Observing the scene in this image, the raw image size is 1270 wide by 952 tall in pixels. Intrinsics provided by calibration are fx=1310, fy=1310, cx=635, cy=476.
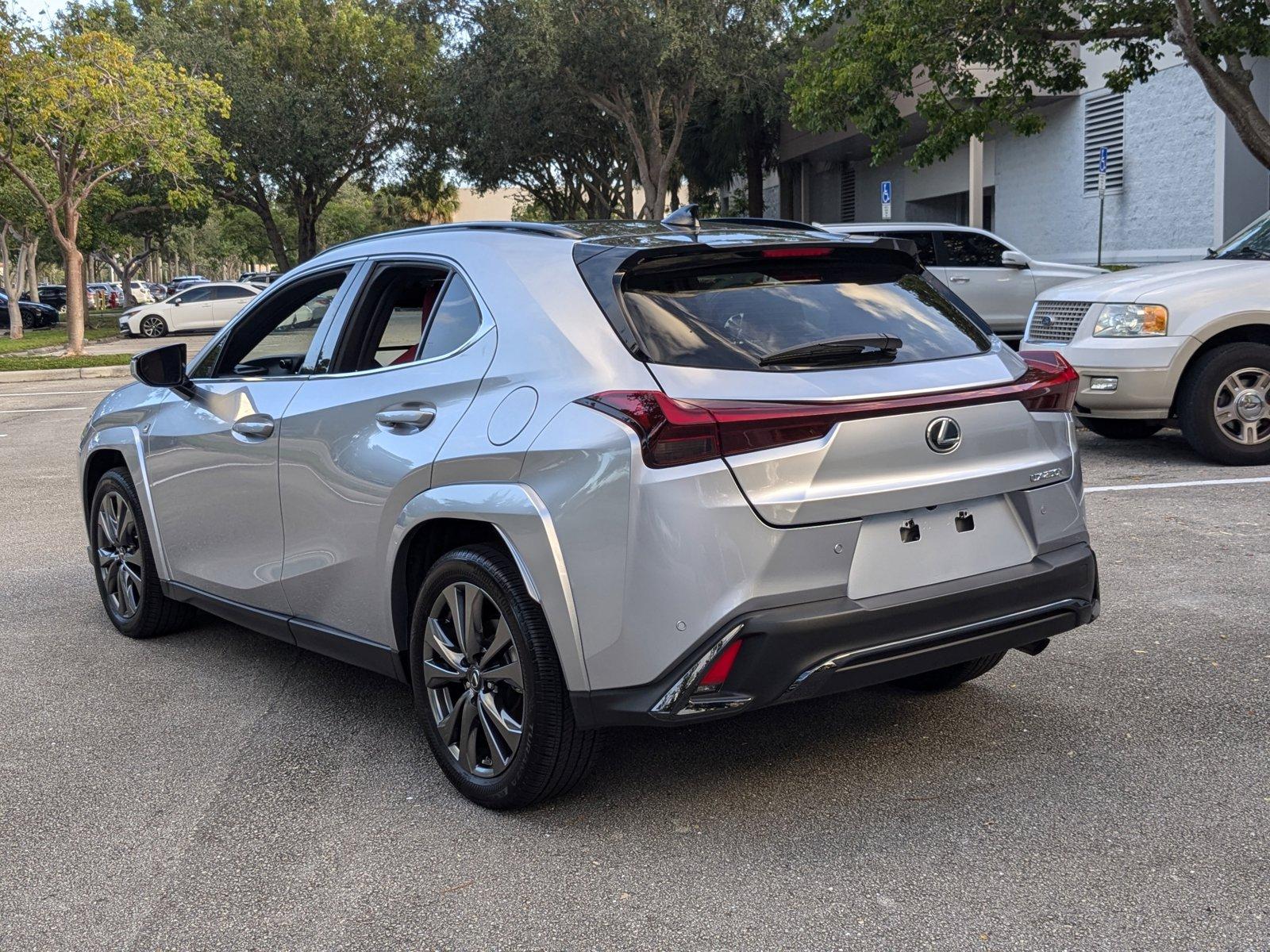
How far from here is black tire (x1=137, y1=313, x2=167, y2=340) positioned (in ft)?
120

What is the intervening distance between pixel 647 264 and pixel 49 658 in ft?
11.2

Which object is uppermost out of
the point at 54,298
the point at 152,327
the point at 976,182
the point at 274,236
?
the point at 976,182

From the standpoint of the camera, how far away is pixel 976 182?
27797mm

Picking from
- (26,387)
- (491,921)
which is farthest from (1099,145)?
(491,921)

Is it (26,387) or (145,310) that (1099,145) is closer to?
(26,387)

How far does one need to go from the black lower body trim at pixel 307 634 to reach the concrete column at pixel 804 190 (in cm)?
4152

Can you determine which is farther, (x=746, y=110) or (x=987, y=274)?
(x=746, y=110)

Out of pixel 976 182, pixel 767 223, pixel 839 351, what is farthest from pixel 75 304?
pixel 839 351

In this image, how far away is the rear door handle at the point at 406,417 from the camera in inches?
152

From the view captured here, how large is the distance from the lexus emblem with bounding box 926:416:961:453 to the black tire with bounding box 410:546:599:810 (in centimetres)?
114

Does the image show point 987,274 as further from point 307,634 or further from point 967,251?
point 307,634

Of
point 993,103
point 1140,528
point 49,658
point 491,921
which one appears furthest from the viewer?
point 993,103

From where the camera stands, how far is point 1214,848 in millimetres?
3309

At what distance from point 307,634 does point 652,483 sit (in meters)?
1.82
